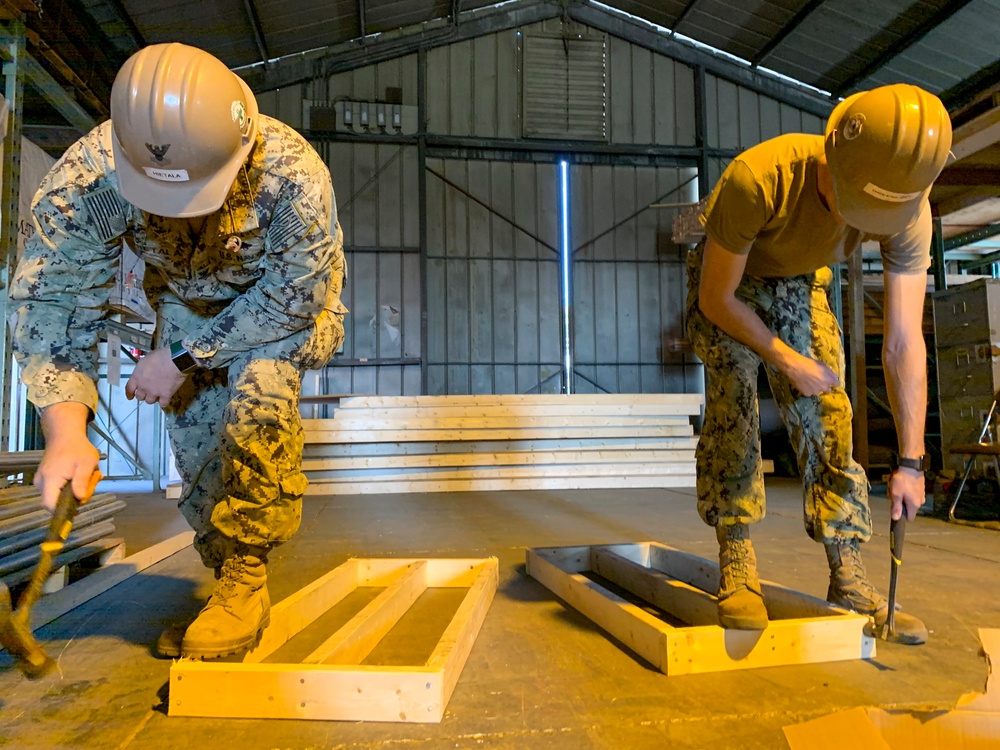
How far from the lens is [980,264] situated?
12680 mm

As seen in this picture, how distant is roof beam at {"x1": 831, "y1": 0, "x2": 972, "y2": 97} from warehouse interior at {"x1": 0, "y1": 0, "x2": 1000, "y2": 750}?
0.05m

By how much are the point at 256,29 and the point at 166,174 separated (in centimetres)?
1071

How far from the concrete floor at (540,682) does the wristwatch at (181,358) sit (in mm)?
828

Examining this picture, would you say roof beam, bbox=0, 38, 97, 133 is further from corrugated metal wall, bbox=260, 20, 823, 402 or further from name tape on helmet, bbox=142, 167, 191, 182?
corrugated metal wall, bbox=260, 20, 823, 402

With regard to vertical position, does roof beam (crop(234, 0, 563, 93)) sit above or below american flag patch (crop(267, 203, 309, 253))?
above

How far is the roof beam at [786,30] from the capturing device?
33.9 ft

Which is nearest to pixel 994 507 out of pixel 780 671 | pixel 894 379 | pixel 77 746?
pixel 894 379

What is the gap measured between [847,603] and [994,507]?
414 centimetres

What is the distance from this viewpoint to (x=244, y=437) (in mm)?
1658

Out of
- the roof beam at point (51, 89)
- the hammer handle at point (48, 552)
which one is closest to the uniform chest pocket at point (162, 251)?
the hammer handle at point (48, 552)

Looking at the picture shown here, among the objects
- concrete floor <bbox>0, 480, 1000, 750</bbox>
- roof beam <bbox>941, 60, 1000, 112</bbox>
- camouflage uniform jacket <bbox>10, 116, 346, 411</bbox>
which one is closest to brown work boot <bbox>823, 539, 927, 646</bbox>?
concrete floor <bbox>0, 480, 1000, 750</bbox>

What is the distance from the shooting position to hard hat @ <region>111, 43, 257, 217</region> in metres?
1.33

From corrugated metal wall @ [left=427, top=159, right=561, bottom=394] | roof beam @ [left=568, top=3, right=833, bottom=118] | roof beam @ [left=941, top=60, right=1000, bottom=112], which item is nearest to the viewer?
roof beam @ [left=941, top=60, right=1000, bottom=112]

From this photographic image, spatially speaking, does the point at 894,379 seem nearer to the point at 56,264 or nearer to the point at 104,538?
the point at 56,264
